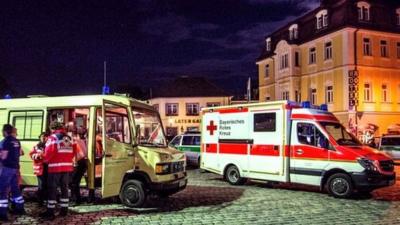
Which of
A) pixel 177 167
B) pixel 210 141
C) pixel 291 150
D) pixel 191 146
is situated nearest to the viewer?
pixel 177 167

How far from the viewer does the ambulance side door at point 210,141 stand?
56.2ft

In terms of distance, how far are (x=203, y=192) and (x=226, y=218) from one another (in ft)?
13.7

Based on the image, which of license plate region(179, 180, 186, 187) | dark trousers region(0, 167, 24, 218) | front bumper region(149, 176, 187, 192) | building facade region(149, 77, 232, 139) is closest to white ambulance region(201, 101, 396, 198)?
license plate region(179, 180, 186, 187)

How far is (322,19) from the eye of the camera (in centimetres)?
4053

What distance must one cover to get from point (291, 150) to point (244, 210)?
4079 millimetres

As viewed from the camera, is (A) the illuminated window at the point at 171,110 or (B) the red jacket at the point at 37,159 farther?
(A) the illuminated window at the point at 171,110

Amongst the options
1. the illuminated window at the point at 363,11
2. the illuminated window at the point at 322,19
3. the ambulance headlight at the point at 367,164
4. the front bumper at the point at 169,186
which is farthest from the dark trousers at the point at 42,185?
the illuminated window at the point at 322,19

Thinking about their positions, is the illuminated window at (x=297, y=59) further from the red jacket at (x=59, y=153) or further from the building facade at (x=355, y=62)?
the red jacket at (x=59, y=153)

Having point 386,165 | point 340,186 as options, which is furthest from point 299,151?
point 386,165

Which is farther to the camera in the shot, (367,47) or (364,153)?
(367,47)

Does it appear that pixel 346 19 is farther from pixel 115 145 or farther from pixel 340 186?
pixel 115 145

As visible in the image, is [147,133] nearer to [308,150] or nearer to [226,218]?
[226,218]

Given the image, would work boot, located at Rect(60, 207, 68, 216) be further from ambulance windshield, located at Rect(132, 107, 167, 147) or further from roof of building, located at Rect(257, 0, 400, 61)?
roof of building, located at Rect(257, 0, 400, 61)

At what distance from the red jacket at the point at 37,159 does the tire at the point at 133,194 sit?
74.7 inches
